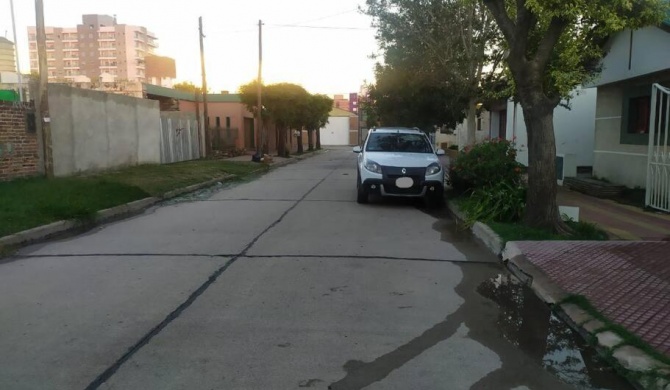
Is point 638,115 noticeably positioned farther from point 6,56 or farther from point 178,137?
point 6,56

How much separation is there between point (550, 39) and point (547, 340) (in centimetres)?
488

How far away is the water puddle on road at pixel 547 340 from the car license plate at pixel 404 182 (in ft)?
18.5

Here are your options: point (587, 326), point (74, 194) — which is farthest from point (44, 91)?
point (587, 326)

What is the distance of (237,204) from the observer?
12.7 metres

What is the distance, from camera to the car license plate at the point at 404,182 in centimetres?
1164

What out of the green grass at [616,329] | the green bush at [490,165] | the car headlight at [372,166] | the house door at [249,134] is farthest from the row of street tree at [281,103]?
the green grass at [616,329]

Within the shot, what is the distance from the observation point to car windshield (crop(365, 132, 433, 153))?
1315cm

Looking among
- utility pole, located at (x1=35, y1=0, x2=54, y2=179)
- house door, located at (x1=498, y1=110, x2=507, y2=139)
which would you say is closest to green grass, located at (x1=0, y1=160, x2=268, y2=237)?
utility pole, located at (x1=35, y1=0, x2=54, y2=179)

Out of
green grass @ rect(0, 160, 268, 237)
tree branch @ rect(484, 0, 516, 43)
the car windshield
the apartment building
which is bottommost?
green grass @ rect(0, 160, 268, 237)

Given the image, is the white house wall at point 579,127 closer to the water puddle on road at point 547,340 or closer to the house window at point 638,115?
the house window at point 638,115

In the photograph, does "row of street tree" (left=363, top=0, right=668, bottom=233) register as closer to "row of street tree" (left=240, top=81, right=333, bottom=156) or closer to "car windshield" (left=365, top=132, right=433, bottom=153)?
"car windshield" (left=365, top=132, right=433, bottom=153)

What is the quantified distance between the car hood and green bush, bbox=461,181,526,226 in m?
1.83

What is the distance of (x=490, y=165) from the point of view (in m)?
10.4

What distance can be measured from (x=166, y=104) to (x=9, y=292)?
30.6m
